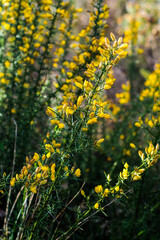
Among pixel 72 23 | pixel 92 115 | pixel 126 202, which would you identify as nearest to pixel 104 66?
pixel 92 115

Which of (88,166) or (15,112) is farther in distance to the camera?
(88,166)

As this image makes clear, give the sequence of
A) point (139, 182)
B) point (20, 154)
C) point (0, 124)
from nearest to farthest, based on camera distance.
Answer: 1. point (139, 182)
2. point (20, 154)
3. point (0, 124)

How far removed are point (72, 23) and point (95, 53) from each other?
1.16 metres

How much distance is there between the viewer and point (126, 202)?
1819 mm

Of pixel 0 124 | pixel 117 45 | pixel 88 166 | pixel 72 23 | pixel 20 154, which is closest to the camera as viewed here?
pixel 117 45

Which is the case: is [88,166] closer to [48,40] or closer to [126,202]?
[126,202]

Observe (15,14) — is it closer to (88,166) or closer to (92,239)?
(88,166)

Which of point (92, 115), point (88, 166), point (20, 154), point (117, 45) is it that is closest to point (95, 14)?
point (117, 45)

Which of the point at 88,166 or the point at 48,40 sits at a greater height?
the point at 48,40

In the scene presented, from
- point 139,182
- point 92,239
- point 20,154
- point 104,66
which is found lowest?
point 92,239

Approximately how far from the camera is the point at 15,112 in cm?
235

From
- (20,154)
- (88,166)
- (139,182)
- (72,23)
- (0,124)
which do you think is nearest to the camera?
(139,182)

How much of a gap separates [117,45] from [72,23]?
5.81 ft

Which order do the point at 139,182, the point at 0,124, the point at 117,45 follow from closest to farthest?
the point at 117,45 → the point at 139,182 → the point at 0,124
